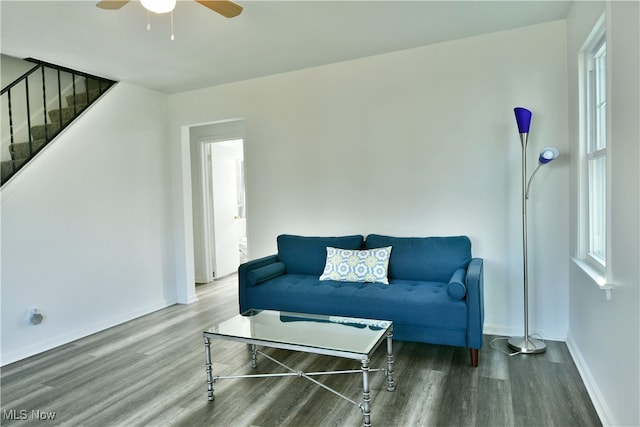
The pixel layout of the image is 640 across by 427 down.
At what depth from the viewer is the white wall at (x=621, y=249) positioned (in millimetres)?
1676

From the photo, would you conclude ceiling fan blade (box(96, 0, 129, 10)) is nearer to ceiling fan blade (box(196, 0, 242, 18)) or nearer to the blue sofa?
ceiling fan blade (box(196, 0, 242, 18))

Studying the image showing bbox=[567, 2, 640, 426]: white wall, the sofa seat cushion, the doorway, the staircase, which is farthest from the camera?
the doorway

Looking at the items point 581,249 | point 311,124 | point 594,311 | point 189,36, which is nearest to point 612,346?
point 594,311

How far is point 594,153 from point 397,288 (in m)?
→ 1.65

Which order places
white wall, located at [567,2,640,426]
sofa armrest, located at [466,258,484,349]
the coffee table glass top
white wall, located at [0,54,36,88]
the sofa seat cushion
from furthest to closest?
white wall, located at [0,54,36,88]
the sofa seat cushion
sofa armrest, located at [466,258,484,349]
the coffee table glass top
white wall, located at [567,2,640,426]

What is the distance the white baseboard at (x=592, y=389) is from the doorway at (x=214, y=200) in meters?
4.49

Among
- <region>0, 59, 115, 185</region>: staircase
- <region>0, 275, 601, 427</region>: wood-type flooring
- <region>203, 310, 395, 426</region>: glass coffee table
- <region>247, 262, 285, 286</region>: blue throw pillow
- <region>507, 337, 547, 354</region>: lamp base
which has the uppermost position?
<region>0, 59, 115, 185</region>: staircase

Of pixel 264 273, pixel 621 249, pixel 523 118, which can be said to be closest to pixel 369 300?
pixel 264 273

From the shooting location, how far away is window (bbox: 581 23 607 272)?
2518 mm

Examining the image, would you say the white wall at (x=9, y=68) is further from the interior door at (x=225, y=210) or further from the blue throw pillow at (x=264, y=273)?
the blue throw pillow at (x=264, y=273)

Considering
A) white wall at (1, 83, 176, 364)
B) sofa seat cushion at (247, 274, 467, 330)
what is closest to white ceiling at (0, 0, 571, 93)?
white wall at (1, 83, 176, 364)

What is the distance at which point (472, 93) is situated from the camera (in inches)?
138

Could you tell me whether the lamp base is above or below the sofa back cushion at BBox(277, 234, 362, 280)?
below

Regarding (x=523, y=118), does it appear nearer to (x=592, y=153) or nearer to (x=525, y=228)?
(x=592, y=153)
